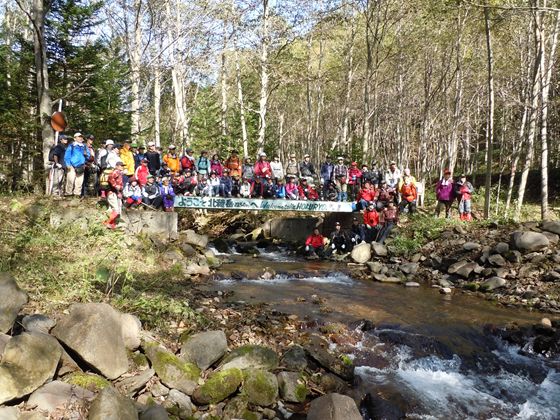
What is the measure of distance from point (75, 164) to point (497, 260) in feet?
38.5

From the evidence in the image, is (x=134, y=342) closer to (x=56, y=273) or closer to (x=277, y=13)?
(x=56, y=273)

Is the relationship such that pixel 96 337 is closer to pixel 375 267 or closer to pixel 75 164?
pixel 75 164

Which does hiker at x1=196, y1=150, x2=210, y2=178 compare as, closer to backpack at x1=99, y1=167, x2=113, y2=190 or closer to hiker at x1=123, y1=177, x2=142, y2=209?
hiker at x1=123, y1=177, x2=142, y2=209

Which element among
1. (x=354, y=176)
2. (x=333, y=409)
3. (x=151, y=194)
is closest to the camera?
(x=333, y=409)

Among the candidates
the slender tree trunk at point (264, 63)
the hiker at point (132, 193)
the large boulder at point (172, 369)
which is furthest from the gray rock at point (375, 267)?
the slender tree trunk at point (264, 63)

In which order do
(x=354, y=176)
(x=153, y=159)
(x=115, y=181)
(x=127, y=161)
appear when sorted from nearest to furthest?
(x=115, y=181) → (x=127, y=161) → (x=153, y=159) → (x=354, y=176)

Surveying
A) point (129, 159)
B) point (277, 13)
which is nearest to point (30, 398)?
point (129, 159)

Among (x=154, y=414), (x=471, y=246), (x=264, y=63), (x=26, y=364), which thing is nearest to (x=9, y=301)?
(x=26, y=364)

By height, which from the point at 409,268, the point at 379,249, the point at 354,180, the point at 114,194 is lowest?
the point at 409,268

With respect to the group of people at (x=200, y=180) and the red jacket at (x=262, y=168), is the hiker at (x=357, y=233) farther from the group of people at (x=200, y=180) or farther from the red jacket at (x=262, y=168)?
the red jacket at (x=262, y=168)

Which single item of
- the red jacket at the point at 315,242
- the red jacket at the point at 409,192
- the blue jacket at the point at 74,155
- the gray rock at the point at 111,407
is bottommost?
the red jacket at the point at 315,242

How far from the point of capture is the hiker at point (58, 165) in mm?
11742

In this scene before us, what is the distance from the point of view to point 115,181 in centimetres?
1145

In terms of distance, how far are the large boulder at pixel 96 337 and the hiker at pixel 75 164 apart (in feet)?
23.9
